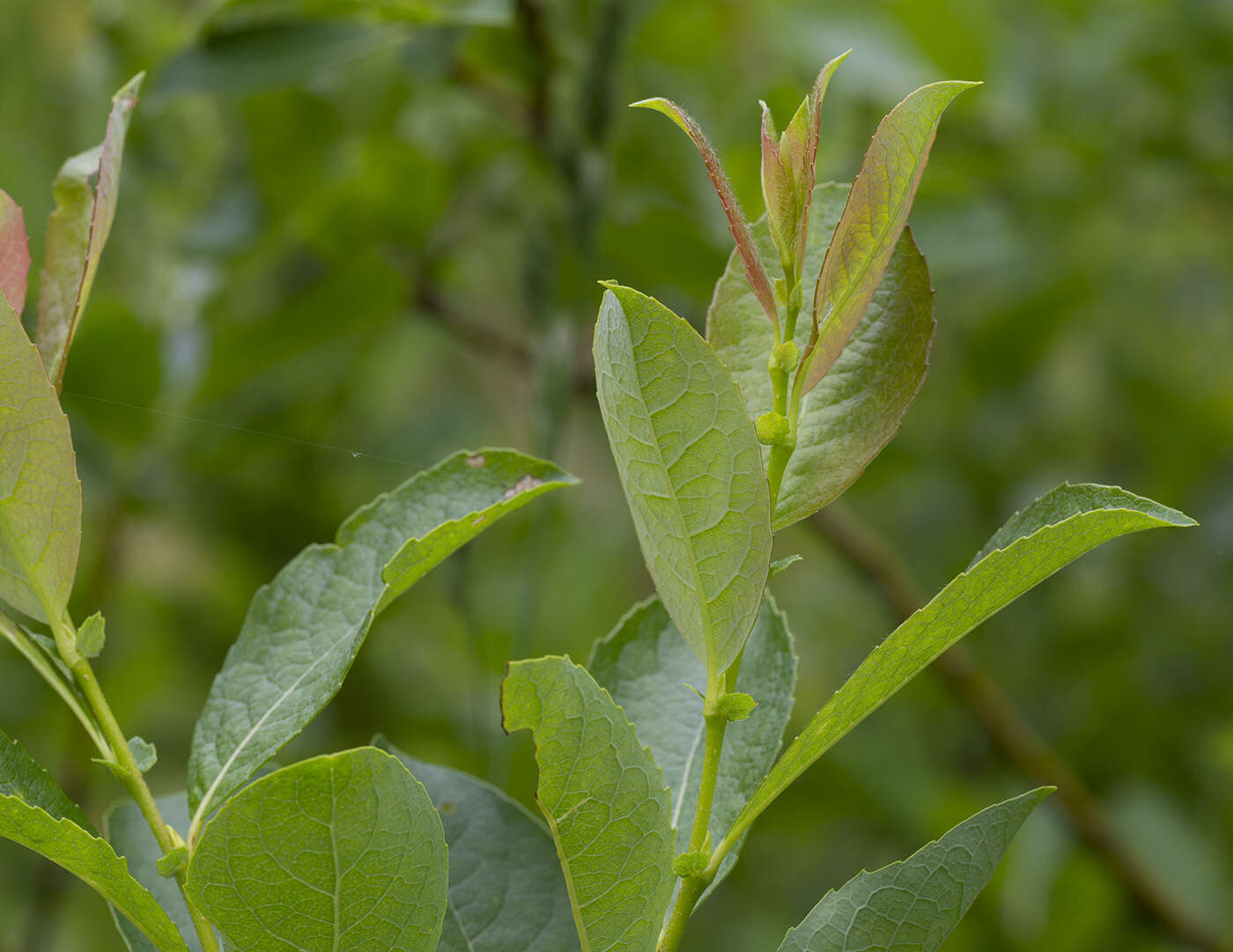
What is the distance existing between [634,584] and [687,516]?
5.10 ft

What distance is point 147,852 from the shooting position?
0.48 metres

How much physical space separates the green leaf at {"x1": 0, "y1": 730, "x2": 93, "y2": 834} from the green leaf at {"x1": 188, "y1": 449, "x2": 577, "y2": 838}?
0.04m

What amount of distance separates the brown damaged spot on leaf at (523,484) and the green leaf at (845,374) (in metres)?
0.08

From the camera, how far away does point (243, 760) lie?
431 mm

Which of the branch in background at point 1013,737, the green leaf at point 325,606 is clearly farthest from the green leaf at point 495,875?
the branch in background at point 1013,737

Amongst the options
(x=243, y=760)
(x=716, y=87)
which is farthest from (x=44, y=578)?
(x=716, y=87)

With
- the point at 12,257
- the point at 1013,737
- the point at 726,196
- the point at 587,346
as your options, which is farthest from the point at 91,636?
the point at 587,346

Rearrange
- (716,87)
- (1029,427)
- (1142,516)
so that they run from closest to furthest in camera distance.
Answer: (1142,516), (716,87), (1029,427)

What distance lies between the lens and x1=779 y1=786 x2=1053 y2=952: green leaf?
403 millimetres

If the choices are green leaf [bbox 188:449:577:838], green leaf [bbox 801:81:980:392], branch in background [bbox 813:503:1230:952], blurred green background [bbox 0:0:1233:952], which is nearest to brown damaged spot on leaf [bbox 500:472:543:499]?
green leaf [bbox 188:449:577:838]

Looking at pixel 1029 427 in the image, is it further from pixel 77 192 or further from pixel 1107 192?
pixel 77 192

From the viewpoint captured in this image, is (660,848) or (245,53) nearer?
(660,848)

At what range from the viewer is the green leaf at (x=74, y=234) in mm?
432

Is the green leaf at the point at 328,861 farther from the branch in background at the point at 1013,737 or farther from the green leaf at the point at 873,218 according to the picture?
the branch in background at the point at 1013,737
